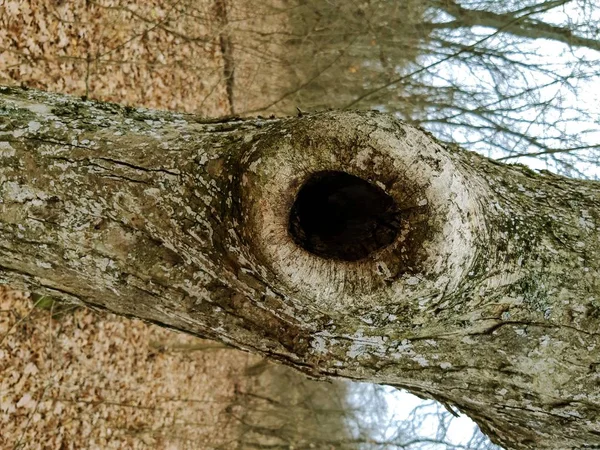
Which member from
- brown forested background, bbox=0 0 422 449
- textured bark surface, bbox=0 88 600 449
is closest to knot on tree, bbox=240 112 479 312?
textured bark surface, bbox=0 88 600 449

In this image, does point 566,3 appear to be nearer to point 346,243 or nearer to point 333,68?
point 333,68

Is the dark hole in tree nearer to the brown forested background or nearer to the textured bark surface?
the textured bark surface

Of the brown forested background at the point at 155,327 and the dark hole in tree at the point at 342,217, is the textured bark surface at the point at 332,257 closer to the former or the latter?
the dark hole in tree at the point at 342,217

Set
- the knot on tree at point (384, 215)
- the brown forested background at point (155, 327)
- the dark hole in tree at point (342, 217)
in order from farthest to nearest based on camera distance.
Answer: the brown forested background at point (155, 327) < the dark hole in tree at point (342, 217) < the knot on tree at point (384, 215)

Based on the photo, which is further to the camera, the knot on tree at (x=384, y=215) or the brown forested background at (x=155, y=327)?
the brown forested background at (x=155, y=327)

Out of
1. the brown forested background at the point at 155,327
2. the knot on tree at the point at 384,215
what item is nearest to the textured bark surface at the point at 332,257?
the knot on tree at the point at 384,215

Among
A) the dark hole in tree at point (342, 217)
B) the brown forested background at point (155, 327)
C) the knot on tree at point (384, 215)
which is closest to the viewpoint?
the knot on tree at point (384, 215)

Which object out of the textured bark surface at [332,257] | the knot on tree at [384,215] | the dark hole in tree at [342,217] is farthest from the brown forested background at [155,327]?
the knot on tree at [384,215]
